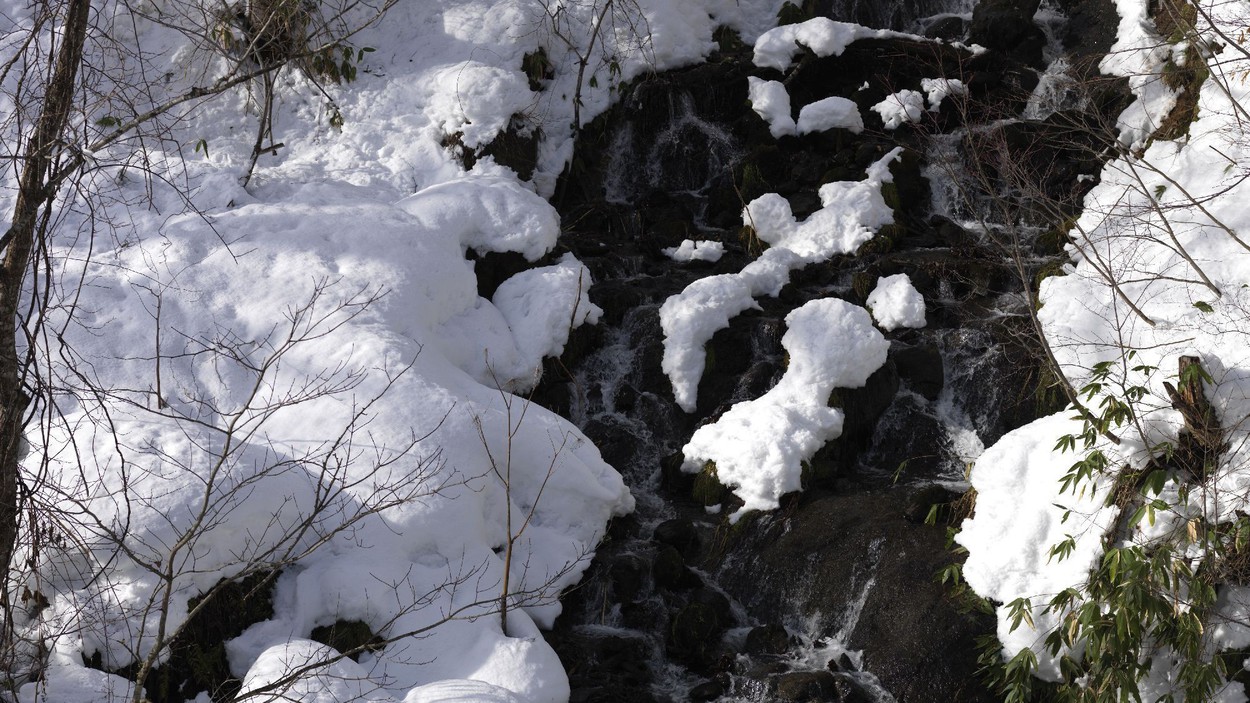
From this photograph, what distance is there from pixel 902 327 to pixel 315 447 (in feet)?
17.2

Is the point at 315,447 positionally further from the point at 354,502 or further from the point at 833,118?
the point at 833,118

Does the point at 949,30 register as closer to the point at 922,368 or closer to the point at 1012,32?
the point at 1012,32

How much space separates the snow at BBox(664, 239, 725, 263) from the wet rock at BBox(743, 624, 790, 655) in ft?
15.0

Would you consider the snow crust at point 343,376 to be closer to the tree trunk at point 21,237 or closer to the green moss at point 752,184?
the tree trunk at point 21,237

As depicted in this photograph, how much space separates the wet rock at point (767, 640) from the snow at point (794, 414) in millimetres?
988

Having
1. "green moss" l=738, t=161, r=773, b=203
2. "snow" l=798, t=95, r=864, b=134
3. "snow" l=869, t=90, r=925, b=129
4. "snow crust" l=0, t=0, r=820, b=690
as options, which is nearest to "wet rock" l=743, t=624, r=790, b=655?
"snow crust" l=0, t=0, r=820, b=690

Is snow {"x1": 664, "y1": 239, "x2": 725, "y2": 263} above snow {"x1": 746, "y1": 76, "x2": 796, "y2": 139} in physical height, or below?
below

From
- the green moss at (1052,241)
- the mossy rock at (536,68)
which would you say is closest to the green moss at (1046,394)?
the green moss at (1052,241)

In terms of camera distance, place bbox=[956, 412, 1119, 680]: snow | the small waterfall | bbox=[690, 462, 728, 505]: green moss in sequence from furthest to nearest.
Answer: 1. the small waterfall
2. bbox=[690, 462, 728, 505]: green moss
3. bbox=[956, 412, 1119, 680]: snow

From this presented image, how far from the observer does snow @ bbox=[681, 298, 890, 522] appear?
7.80m

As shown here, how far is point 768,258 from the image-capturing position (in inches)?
400

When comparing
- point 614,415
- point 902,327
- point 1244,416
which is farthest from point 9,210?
point 1244,416

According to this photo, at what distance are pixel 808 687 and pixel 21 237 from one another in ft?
16.2

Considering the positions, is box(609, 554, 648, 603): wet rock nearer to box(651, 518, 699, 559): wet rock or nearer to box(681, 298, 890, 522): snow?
box(651, 518, 699, 559): wet rock
